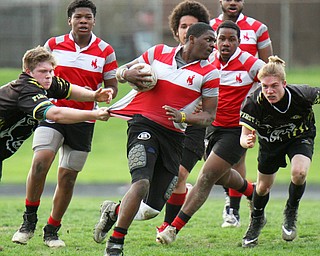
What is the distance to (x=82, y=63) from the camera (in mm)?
8242

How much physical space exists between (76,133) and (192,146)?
1.31 m

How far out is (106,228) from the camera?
7.75 meters

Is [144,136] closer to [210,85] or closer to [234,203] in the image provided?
[210,85]

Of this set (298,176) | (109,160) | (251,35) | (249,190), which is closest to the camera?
(298,176)

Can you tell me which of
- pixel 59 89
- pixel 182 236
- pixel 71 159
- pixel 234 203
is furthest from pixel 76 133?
pixel 234 203

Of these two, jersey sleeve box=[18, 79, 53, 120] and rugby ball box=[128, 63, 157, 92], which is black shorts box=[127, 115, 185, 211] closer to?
rugby ball box=[128, 63, 157, 92]

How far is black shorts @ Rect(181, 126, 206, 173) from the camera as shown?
28.1ft

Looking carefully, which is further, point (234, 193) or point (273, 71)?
point (234, 193)

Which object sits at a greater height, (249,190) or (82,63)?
(82,63)

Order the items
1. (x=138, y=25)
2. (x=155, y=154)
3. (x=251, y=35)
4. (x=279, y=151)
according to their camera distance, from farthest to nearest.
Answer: (x=138, y=25), (x=251, y=35), (x=279, y=151), (x=155, y=154)

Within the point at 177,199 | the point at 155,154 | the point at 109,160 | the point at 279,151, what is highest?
the point at 155,154

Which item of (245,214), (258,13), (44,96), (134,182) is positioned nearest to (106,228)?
(134,182)

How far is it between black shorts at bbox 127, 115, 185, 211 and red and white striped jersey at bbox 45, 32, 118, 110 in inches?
46.4

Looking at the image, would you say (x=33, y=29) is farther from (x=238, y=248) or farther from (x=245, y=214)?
(x=238, y=248)
